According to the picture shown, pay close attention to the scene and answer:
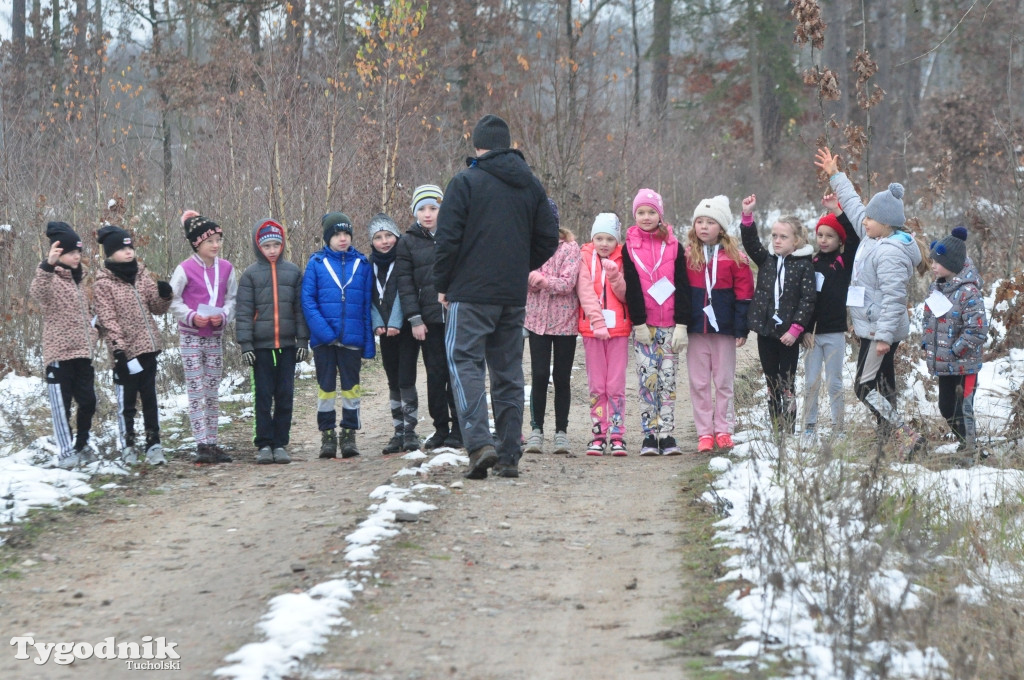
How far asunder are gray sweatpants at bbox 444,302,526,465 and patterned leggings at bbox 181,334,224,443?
2.31 metres

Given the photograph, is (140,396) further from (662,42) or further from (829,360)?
(662,42)

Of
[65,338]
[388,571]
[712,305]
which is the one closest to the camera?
[388,571]

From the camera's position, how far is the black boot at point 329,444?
29.4ft

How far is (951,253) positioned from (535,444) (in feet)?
11.4

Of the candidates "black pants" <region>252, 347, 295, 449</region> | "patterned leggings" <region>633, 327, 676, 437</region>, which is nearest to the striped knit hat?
"black pants" <region>252, 347, 295, 449</region>

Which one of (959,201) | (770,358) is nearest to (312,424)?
(770,358)

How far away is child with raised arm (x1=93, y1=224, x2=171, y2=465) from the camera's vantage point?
851 cm

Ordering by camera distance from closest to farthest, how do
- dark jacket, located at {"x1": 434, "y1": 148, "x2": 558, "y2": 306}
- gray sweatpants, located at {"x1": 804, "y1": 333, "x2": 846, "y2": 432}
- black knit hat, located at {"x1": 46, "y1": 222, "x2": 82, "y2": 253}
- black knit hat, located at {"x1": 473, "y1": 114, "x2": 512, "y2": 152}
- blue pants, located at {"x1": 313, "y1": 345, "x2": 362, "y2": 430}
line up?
dark jacket, located at {"x1": 434, "y1": 148, "x2": 558, "y2": 306} < black knit hat, located at {"x1": 473, "y1": 114, "x2": 512, "y2": 152} < black knit hat, located at {"x1": 46, "y1": 222, "x2": 82, "y2": 253} < gray sweatpants, located at {"x1": 804, "y1": 333, "x2": 846, "y2": 432} < blue pants, located at {"x1": 313, "y1": 345, "x2": 362, "y2": 430}

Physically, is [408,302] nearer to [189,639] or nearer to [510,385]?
[510,385]

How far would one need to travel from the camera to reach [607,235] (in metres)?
8.88

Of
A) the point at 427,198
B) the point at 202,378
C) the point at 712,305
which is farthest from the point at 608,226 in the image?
the point at 202,378

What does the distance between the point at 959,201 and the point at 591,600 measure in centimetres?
1810

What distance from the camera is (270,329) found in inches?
347

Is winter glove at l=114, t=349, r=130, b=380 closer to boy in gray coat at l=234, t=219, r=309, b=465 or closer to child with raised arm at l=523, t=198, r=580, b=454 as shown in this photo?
boy in gray coat at l=234, t=219, r=309, b=465
